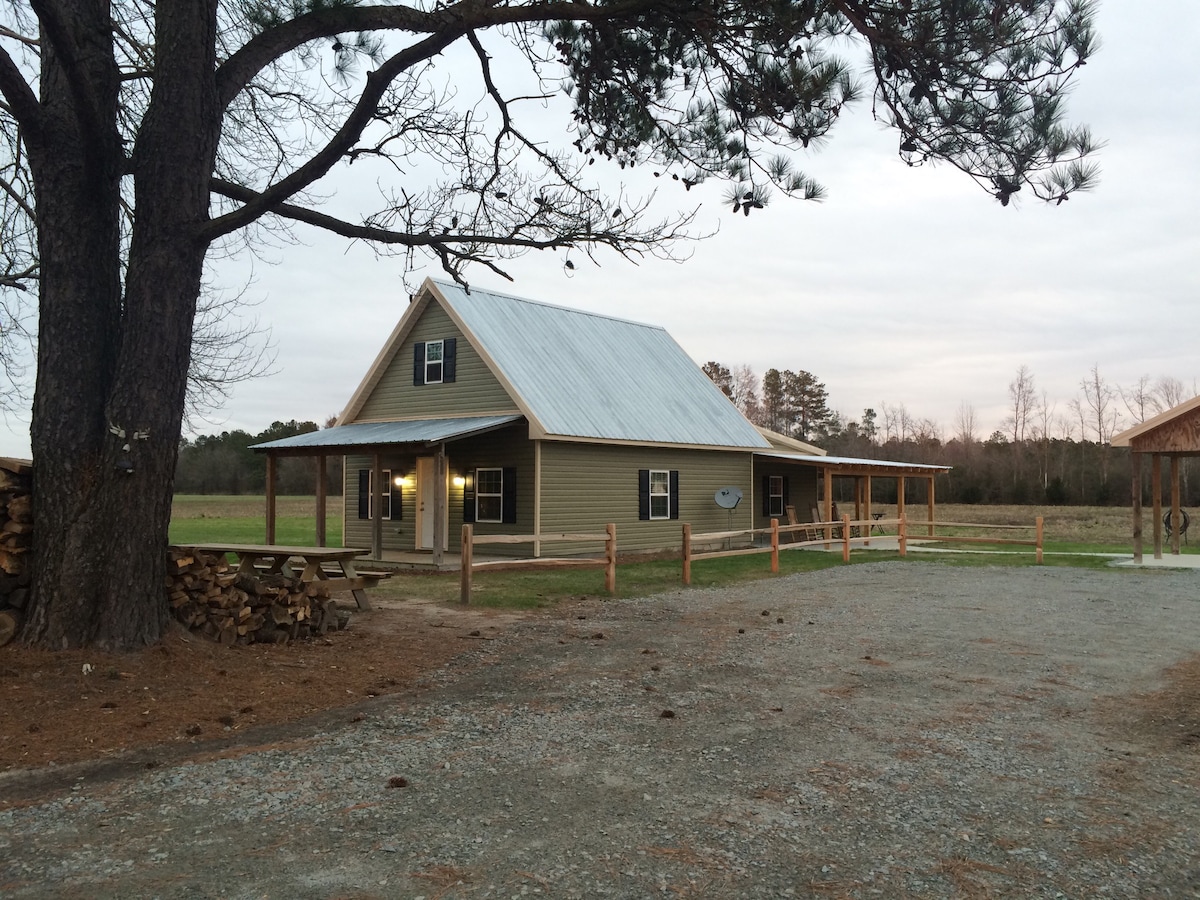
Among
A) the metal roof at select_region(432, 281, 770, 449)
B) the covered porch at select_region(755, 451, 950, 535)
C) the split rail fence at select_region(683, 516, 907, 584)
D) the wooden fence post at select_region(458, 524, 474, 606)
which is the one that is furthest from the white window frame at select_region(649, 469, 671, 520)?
the wooden fence post at select_region(458, 524, 474, 606)

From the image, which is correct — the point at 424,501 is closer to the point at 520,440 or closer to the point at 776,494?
the point at 520,440

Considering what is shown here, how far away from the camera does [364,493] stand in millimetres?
20844

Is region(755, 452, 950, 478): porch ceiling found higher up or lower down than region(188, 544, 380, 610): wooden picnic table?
higher up

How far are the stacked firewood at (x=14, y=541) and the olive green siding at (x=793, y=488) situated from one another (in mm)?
20107

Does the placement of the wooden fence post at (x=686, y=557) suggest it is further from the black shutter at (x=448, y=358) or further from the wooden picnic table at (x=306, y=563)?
the black shutter at (x=448, y=358)

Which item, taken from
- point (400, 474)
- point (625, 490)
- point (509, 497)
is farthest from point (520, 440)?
point (400, 474)

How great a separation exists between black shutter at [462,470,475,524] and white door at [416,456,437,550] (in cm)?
89

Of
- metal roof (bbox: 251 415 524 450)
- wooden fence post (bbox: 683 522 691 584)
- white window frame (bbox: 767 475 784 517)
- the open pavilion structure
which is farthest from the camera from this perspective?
white window frame (bbox: 767 475 784 517)

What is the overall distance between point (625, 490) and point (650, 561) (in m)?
1.65

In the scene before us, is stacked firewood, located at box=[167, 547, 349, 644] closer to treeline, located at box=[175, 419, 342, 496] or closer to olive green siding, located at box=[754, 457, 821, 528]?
olive green siding, located at box=[754, 457, 821, 528]

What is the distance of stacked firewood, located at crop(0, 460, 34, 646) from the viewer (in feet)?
21.8

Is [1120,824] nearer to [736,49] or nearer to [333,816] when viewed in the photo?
[333,816]

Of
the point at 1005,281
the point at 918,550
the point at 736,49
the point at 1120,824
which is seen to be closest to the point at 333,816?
the point at 1120,824

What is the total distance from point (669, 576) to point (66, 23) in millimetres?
12041
